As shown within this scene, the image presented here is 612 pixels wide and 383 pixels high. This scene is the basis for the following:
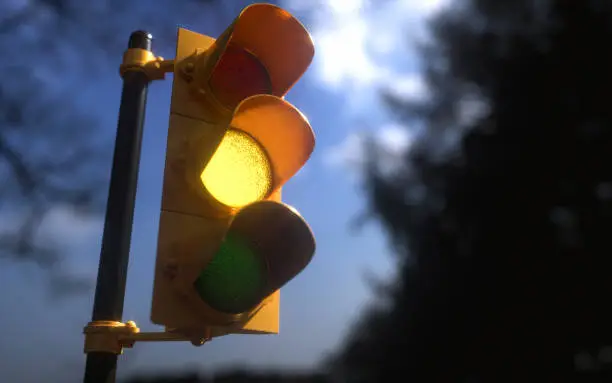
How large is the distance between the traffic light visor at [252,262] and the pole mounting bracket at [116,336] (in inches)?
3.6

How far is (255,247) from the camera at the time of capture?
115cm

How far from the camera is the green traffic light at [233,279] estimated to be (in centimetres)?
112

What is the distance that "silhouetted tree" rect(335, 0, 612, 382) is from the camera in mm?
7391

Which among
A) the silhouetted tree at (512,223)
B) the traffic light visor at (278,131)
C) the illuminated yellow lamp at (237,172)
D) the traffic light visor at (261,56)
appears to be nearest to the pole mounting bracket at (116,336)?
the illuminated yellow lamp at (237,172)

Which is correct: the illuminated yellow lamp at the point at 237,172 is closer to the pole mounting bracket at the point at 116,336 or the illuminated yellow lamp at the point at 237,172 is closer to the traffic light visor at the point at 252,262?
the traffic light visor at the point at 252,262

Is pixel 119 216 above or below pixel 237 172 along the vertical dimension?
below

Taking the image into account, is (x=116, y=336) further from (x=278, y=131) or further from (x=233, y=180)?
(x=278, y=131)

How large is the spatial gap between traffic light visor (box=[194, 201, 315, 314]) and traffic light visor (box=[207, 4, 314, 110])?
0.32 meters

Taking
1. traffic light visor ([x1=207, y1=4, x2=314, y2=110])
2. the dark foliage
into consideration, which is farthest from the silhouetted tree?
traffic light visor ([x1=207, y1=4, x2=314, y2=110])

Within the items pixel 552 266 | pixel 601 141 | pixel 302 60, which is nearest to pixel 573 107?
pixel 601 141

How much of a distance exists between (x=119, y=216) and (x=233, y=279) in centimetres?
28

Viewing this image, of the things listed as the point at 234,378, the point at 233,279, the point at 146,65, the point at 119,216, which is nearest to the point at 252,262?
the point at 233,279

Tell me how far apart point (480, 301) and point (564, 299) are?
3.45ft

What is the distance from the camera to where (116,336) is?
111 centimetres
